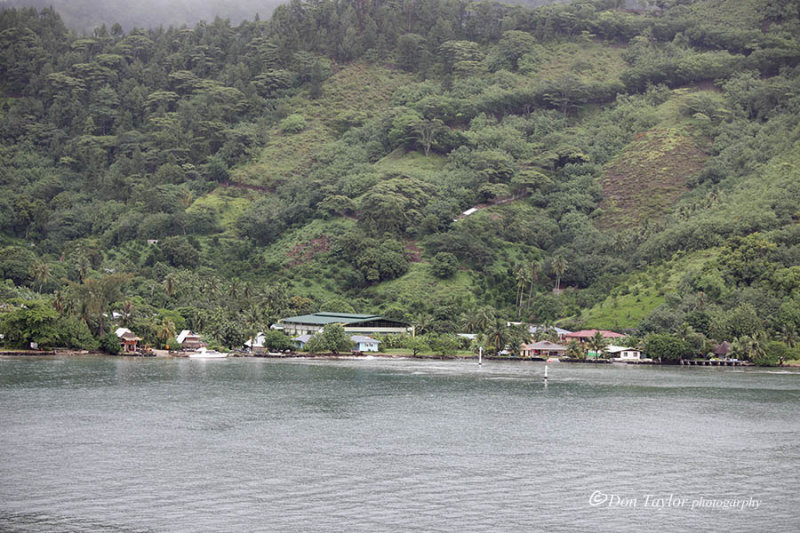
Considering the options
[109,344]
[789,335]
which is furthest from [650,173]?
[109,344]

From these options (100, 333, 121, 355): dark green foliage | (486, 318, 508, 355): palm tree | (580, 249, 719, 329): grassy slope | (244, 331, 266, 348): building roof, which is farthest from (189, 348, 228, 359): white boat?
(580, 249, 719, 329): grassy slope

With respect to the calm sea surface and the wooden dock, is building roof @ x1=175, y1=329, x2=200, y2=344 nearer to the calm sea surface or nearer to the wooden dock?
the calm sea surface

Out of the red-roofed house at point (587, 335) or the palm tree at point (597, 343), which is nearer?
the palm tree at point (597, 343)

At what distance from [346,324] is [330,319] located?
262 cm

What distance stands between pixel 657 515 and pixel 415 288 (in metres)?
112

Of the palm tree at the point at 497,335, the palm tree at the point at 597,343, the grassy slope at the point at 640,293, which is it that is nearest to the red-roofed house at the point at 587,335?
the palm tree at the point at 597,343

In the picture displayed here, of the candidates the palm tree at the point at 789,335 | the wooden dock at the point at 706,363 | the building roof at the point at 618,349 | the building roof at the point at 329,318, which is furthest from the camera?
the building roof at the point at 329,318

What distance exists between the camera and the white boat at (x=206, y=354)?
11375 centimetres

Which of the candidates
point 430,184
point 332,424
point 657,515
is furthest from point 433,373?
point 430,184

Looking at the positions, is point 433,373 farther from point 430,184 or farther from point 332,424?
point 430,184

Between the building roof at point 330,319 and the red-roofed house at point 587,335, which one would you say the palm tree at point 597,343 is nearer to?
the red-roofed house at point 587,335

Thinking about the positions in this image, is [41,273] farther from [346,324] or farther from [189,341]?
[346,324]

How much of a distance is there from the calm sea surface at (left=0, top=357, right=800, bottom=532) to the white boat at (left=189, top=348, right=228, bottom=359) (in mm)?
30177

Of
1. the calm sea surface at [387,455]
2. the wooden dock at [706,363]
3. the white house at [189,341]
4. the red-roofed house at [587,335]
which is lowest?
the calm sea surface at [387,455]
